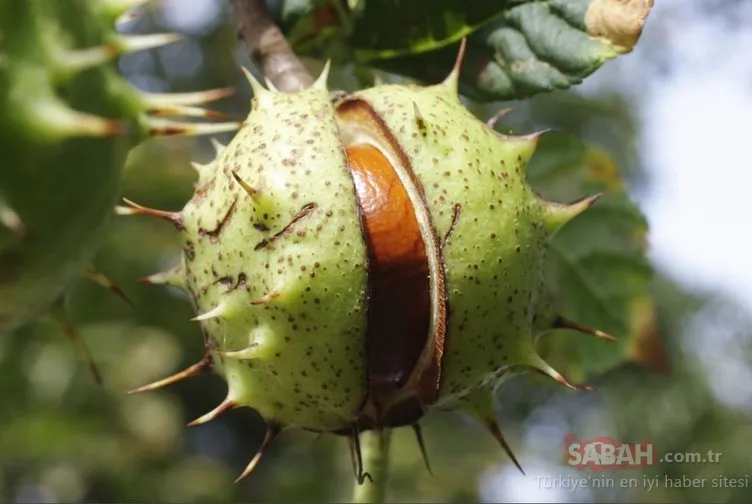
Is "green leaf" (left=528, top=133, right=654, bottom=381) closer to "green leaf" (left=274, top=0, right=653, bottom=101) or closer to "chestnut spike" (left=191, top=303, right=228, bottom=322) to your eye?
"green leaf" (left=274, top=0, right=653, bottom=101)

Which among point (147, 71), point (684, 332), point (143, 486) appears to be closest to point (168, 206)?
point (143, 486)

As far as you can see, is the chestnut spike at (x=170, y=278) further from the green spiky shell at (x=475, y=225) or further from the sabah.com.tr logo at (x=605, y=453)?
the sabah.com.tr logo at (x=605, y=453)

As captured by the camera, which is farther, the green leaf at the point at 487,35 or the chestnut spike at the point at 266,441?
the green leaf at the point at 487,35

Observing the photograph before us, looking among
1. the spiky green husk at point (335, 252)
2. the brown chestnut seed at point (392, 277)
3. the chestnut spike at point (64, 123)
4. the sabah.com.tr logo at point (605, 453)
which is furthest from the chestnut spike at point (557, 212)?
the sabah.com.tr logo at point (605, 453)

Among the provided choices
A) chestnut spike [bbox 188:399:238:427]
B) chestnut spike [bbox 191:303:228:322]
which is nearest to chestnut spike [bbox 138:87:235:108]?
chestnut spike [bbox 191:303:228:322]

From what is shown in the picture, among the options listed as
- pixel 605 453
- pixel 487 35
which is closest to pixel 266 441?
pixel 487 35

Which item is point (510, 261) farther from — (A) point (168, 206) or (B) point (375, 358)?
(A) point (168, 206)

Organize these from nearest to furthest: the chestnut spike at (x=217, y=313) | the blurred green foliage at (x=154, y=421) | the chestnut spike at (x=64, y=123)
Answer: the chestnut spike at (x=64, y=123), the chestnut spike at (x=217, y=313), the blurred green foliage at (x=154, y=421)
